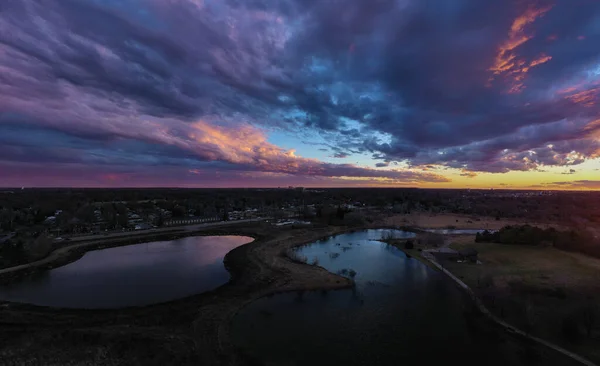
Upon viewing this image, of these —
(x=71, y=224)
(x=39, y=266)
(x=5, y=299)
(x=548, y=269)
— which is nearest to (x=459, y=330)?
(x=548, y=269)

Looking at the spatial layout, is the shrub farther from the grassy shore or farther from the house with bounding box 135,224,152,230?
the house with bounding box 135,224,152,230

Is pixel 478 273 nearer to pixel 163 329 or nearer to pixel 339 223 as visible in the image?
pixel 163 329

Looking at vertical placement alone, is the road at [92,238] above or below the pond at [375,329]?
above

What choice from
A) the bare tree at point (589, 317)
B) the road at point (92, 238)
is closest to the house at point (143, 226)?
the road at point (92, 238)

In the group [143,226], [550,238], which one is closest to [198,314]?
[550,238]

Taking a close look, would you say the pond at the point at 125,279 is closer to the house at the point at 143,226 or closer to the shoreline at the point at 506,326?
the house at the point at 143,226

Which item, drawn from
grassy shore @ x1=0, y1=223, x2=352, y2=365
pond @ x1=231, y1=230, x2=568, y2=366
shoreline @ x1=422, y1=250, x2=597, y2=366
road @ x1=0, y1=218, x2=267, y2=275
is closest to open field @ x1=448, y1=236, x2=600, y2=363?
shoreline @ x1=422, y1=250, x2=597, y2=366
